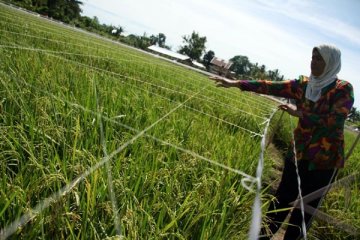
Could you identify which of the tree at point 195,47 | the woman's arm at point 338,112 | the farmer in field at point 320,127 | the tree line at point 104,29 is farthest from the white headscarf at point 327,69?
the tree at point 195,47

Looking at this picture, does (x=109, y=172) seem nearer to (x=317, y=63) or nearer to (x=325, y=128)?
(x=325, y=128)

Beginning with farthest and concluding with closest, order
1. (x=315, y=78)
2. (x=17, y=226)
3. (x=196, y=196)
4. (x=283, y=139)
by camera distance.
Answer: (x=283, y=139) → (x=315, y=78) → (x=196, y=196) → (x=17, y=226)

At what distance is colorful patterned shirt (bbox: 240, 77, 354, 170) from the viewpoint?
2371mm

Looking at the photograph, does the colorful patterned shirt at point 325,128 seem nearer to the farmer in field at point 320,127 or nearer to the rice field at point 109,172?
the farmer in field at point 320,127

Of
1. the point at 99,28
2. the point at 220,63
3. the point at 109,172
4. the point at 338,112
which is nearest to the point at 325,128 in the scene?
the point at 338,112

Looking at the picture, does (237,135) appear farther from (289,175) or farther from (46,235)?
(46,235)

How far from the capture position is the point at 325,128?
8.00 ft

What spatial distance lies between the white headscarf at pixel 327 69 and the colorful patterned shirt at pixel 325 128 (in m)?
0.04

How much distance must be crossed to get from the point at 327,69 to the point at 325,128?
1.50 ft

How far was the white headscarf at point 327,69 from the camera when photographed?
2.44m

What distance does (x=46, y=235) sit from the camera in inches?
42.8

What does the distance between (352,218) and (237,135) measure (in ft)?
4.36

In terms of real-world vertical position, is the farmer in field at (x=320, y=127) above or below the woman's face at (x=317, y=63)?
below

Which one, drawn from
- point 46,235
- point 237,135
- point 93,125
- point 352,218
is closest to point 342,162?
point 352,218
